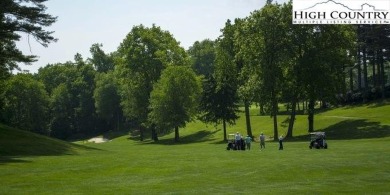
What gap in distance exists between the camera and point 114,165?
31.8m

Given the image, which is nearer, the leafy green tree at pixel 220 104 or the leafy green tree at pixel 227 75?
the leafy green tree at pixel 227 75

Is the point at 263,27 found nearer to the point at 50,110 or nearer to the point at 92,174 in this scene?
the point at 92,174

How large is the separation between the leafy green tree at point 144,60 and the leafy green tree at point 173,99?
463cm

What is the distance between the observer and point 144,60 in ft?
279

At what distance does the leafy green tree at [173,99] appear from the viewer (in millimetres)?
79250

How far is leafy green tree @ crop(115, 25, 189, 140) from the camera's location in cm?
8556

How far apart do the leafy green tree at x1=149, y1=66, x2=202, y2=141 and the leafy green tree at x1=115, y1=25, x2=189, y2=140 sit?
463 cm

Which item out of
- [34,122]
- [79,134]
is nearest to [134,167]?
[34,122]

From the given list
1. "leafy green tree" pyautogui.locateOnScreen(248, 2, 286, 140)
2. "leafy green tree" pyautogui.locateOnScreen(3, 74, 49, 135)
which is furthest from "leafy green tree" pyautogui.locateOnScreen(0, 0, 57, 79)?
"leafy green tree" pyautogui.locateOnScreen(3, 74, 49, 135)

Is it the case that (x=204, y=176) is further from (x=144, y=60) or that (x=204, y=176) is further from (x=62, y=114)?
(x=62, y=114)

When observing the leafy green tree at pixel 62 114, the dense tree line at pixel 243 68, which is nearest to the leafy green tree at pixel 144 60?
the dense tree line at pixel 243 68

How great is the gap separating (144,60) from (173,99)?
9651 mm

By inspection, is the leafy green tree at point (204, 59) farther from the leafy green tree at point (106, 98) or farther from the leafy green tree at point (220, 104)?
the leafy green tree at point (220, 104)

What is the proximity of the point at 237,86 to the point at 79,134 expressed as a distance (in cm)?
6464
